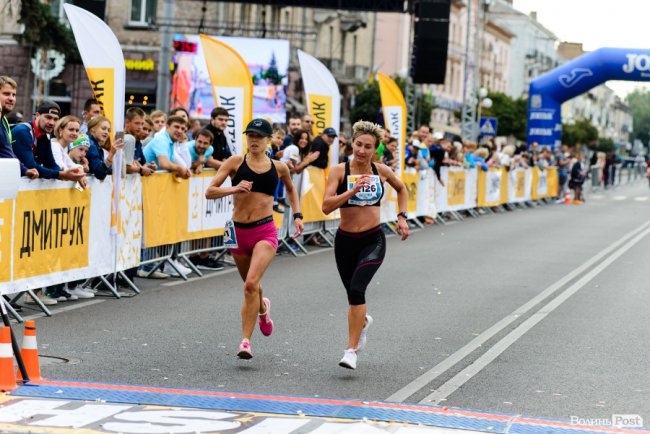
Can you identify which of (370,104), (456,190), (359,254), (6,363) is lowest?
(456,190)

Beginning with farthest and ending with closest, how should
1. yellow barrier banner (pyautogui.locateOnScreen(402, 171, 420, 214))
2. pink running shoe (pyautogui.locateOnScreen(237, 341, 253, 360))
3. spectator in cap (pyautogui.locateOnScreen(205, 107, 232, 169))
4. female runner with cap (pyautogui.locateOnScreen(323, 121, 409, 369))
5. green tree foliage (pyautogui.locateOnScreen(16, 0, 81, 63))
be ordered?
1. green tree foliage (pyautogui.locateOnScreen(16, 0, 81, 63))
2. yellow barrier banner (pyautogui.locateOnScreen(402, 171, 420, 214))
3. spectator in cap (pyautogui.locateOnScreen(205, 107, 232, 169))
4. female runner with cap (pyautogui.locateOnScreen(323, 121, 409, 369))
5. pink running shoe (pyautogui.locateOnScreen(237, 341, 253, 360))

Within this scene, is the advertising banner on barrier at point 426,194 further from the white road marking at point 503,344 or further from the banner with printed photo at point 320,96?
the white road marking at point 503,344

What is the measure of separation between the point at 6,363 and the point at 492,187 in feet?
87.8

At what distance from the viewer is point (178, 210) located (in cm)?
1495

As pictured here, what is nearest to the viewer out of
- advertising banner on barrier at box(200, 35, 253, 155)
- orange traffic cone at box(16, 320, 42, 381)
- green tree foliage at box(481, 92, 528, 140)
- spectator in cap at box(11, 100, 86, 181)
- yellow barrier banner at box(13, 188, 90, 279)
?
orange traffic cone at box(16, 320, 42, 381)

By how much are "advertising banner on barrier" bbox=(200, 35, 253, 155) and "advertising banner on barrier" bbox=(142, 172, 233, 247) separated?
1.11 meters

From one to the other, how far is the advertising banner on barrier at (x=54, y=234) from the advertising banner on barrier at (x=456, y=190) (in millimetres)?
15775

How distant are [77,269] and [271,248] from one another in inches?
130

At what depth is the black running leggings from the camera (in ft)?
30.8

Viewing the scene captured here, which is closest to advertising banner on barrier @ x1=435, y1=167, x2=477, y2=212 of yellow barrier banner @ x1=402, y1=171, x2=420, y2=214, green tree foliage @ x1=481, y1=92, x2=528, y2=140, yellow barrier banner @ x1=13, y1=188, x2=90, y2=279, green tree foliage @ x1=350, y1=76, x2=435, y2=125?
yellow barrier banner @ x1=402, y1=171, x2=420, y2=214

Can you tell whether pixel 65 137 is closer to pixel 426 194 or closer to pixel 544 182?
pixel 426 194

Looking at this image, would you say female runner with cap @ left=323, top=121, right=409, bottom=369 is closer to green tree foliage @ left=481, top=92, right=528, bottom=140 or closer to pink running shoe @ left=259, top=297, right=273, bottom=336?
pink running shoe @ left=259, top=297, right=273, bottom=336

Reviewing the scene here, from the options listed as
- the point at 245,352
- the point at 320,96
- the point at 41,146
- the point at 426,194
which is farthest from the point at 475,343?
the point at 426,194

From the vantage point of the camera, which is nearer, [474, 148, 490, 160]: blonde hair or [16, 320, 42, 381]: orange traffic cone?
[16, 320, 42, 381]: orange traffic cone
